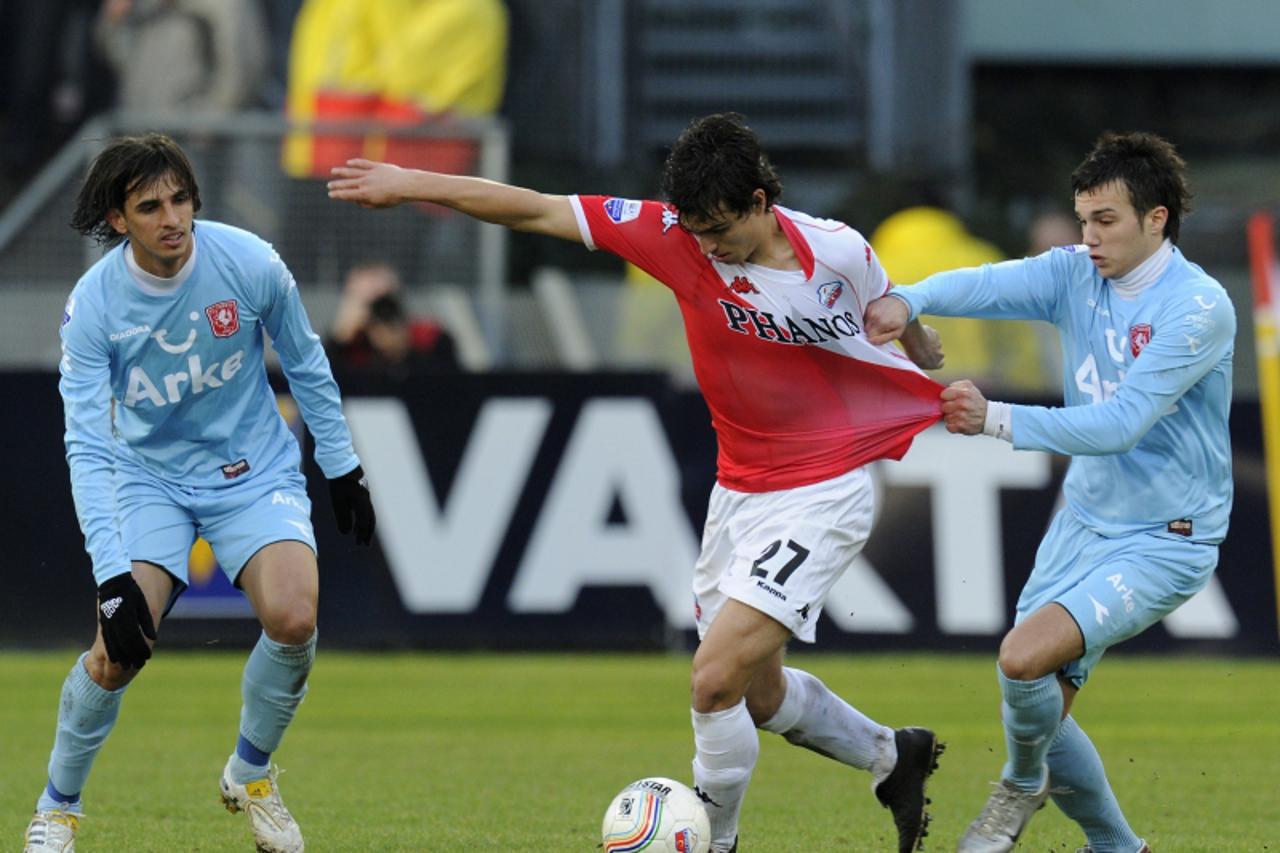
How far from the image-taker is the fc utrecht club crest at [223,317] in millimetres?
7539

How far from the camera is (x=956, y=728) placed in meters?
11.6

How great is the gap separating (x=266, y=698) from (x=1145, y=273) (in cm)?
326

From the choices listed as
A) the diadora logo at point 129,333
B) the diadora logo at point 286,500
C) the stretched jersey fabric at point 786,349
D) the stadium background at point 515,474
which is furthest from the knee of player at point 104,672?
the stadium background at point 515,474

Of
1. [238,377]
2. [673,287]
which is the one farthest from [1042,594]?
[238,377]

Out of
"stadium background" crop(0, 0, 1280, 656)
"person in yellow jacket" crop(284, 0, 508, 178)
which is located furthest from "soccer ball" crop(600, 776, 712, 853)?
"person in yellow jacket" crop(284, 0, 508, 178)

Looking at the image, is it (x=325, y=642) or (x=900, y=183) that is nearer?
(x=325, y=642)

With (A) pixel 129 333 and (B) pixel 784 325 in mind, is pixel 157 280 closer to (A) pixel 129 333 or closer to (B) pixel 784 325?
(A) pixel 129 333

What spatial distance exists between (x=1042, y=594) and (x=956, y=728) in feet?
14.5

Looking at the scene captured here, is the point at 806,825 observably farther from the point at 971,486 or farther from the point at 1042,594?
the point at 971,486

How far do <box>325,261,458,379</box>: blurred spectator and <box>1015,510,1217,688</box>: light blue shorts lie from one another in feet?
24.9

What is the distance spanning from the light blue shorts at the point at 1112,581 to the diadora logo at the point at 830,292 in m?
1.11

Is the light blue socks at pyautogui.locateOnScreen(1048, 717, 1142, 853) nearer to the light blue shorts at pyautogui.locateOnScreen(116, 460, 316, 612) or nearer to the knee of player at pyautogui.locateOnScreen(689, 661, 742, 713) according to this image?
the knee of player at pyautogui.locateOnScreen(689, 661, 742, 713)

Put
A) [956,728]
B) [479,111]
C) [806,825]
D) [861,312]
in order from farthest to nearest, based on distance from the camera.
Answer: [479,111] → [956,728] → [806,825] → [861,312]

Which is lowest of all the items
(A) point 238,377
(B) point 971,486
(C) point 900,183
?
(B) point 971,486
